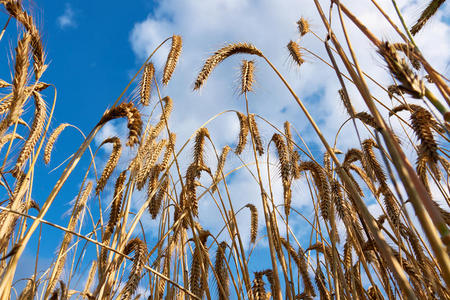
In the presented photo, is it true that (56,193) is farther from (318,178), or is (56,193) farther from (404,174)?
(318,178)

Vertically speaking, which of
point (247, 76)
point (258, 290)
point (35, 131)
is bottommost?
point (258, 290)

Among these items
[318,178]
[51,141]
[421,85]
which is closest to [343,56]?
[421,85]

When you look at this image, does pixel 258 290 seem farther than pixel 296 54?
No

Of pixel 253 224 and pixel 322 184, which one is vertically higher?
pixel 253 224

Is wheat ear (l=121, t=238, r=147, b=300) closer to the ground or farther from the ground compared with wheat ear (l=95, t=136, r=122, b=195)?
closer to the ground

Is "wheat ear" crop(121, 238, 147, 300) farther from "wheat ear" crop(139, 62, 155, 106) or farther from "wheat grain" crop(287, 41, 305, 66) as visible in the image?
"wheat grain" crop(287, 41, 305, 66)

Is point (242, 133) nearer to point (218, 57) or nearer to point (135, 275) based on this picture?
point (218, 57)

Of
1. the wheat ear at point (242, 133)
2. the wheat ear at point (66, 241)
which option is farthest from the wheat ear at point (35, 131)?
the wheat ear at point (242, 133)

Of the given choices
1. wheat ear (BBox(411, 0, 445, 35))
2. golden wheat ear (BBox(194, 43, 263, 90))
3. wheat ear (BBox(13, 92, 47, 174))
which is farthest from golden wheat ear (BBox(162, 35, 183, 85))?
wheat ear (BBox(411, 0, 445, 35))

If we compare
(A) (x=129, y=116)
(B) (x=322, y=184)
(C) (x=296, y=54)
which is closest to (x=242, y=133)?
(C) (x=296, y=54)

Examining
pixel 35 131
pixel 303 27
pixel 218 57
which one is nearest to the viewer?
pixel 35 131

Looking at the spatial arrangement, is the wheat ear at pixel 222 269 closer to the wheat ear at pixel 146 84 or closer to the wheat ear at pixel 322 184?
the wheat ear at pixel 322 184

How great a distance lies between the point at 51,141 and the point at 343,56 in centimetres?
372

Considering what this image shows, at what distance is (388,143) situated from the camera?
1.16 m
